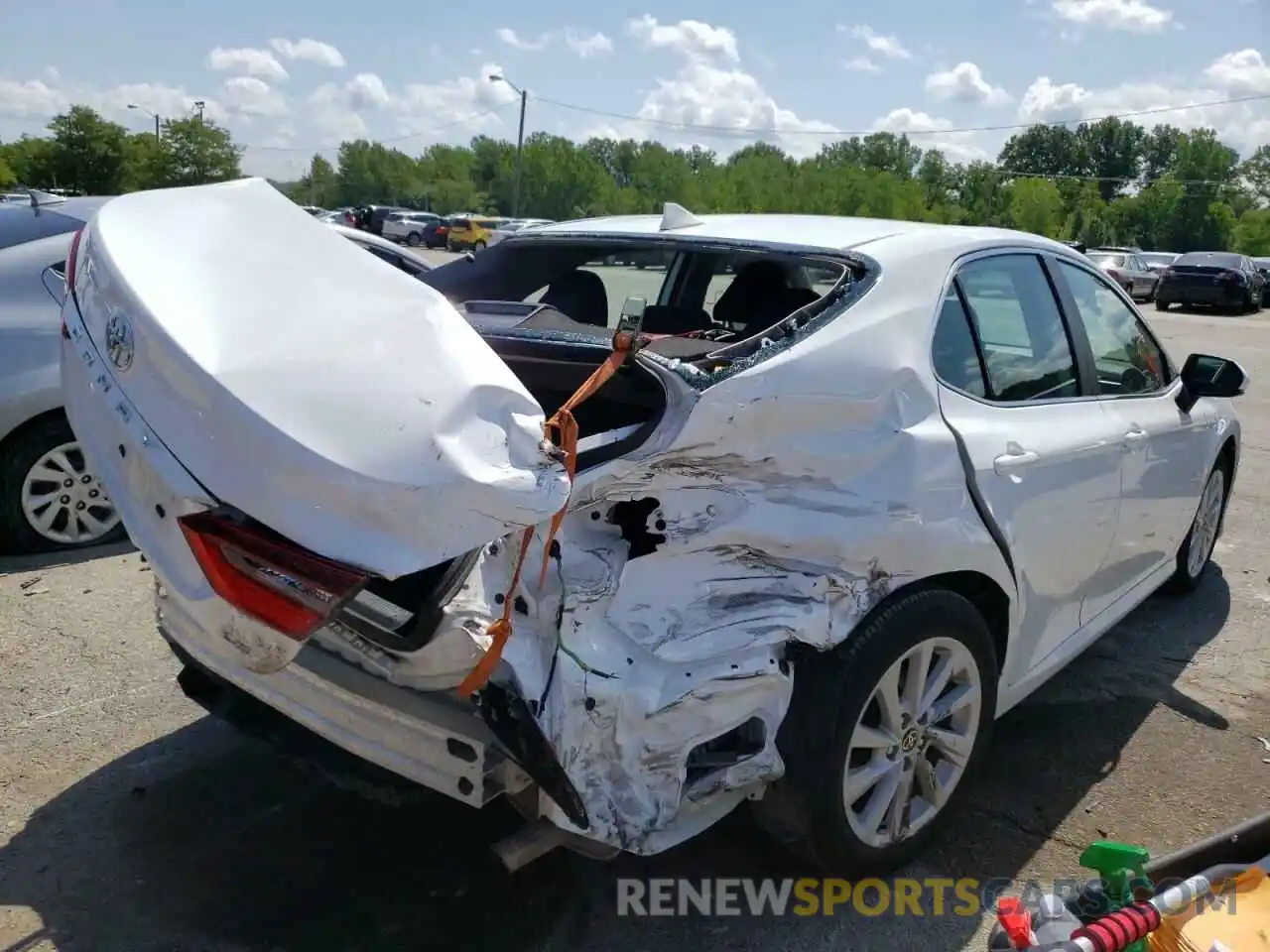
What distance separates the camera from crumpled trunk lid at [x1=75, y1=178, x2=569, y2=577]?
1864mm

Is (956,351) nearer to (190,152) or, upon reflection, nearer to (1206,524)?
(1206,524)

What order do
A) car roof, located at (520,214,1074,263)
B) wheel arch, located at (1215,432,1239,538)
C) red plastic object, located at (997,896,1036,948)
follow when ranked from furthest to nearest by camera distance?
wheel arch, located at (1215,432,1239,538), car roof, located at (520,214,1074,263), red plastic object, located at (997,896,1036,948)

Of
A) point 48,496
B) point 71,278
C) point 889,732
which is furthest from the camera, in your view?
point 48,496

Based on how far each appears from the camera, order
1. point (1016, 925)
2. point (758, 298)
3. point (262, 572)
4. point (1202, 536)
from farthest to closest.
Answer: point (1202, 536) < point (758, 298) < point (1016, 925) < point (262, 572)

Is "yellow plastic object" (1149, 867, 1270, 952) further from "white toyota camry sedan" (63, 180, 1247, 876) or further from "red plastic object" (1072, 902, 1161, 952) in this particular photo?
"white toyota camry sedan" (63, 180, 1247, 876)

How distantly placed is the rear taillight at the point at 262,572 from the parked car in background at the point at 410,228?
50.8 m

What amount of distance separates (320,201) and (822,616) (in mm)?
95721

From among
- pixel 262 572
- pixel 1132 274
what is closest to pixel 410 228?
pixel 1132 274

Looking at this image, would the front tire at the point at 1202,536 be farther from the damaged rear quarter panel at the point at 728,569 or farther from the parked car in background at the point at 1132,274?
the parked car in background at the point at 1132,274

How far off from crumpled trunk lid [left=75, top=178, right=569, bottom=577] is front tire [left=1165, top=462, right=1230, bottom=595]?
3.90 meters

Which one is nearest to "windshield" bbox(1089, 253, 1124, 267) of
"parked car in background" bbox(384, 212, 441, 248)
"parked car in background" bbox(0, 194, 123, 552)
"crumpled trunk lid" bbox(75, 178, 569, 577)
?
"parked car in background" bbox(0, 194, 123, 552)

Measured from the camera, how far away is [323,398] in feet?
6.42

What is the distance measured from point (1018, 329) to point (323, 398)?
2332 mm

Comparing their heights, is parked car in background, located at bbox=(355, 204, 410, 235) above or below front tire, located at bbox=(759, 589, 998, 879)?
below
